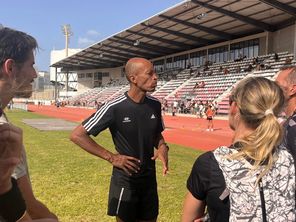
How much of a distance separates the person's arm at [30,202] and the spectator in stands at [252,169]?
2.74 ft

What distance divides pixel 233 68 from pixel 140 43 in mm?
15274

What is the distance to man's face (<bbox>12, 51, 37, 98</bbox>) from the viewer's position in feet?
7.04

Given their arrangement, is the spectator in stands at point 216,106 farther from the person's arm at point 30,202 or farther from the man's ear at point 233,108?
the person's arm at point 30,202

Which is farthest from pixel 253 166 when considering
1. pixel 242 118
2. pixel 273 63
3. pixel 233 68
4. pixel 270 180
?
pixel 233 68

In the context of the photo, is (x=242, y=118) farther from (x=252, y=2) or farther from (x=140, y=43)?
(x=140, y=43)

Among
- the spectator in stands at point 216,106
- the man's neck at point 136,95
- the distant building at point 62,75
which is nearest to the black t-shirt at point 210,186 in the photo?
the man's neck at point 136,95

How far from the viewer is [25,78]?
2258 millimetres

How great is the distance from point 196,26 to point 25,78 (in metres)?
42.3

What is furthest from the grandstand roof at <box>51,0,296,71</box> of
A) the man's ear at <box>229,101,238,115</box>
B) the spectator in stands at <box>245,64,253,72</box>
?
the man's ear at <box>229,101,238,115</box>

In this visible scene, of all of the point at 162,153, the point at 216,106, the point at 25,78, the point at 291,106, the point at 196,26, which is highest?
the point at 196,26

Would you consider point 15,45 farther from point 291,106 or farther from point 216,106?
point 216,106

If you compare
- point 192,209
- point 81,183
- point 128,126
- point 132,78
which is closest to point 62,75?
point 81,183

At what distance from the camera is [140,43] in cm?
5672

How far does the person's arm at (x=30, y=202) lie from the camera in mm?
2170
